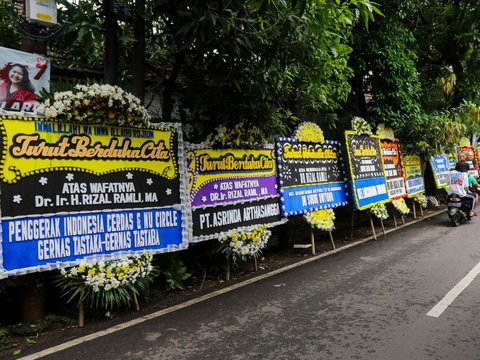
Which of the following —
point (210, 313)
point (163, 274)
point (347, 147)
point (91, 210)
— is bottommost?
point (210, 313)

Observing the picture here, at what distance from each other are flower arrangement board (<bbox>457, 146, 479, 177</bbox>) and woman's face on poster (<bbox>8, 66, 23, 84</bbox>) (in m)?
16.0

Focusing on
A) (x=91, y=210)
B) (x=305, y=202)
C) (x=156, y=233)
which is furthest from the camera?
(x=305, y=202)

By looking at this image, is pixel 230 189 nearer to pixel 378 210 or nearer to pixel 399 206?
pixel 378 210

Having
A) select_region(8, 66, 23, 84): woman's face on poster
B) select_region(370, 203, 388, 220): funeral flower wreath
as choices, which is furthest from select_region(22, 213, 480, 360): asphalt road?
select_region(8, 66, 23, 84): woman's face on poster

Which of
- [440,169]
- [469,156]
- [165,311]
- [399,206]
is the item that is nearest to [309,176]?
[399,206]

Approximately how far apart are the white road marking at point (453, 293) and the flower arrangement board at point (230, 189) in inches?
104

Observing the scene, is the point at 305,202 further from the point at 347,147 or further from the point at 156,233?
the point at 156,233

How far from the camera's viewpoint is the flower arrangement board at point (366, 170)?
8.34m

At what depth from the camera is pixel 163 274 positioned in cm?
531

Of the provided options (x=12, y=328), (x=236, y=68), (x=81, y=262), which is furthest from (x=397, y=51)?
(x=12, y=328)

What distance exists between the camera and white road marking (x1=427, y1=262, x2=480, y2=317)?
14.3 feet

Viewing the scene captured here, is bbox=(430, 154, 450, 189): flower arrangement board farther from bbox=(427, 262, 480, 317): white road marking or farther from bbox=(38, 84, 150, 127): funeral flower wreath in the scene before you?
bbox=(38, 84, 150, 127): funeral flower wreath

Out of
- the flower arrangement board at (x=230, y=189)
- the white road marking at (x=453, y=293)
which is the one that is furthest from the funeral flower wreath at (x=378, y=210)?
the flower arrangement board at (x=230, y=189)

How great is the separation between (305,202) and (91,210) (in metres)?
4.05
